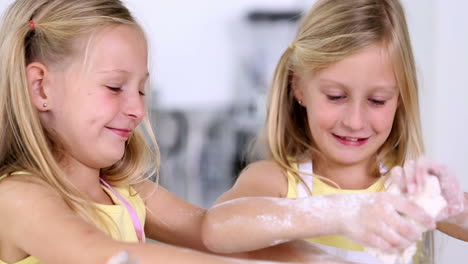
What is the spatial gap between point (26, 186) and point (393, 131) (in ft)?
2.24

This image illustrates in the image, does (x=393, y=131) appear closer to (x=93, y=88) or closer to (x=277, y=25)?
(x=93, y=88)

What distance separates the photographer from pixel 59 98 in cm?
91

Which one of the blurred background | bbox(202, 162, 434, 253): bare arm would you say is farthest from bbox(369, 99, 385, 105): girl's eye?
the blurred background

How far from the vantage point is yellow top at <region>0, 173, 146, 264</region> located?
957 millimetres

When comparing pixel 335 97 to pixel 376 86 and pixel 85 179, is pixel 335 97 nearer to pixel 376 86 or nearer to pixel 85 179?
pixel 376 86

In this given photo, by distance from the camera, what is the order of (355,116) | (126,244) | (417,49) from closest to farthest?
1. (126,244)
2. (355,116)
3. (417,49)

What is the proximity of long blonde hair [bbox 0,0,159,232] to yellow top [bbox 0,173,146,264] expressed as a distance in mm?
33

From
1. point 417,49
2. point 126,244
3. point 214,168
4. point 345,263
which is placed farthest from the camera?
point 214,168

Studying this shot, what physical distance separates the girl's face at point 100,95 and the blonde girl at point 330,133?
201 millimetres

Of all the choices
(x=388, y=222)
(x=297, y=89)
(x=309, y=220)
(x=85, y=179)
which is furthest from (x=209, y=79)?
(x=388, y=222)

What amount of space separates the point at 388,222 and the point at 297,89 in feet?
1.53

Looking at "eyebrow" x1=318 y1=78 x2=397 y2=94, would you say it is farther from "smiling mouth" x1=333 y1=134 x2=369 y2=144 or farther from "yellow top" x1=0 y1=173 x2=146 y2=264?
"yellow top" x1=0 y1=173 x2=146 y2=264

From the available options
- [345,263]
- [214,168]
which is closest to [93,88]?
[345,263]

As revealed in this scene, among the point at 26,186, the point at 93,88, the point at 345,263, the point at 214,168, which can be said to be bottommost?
the point at 214,168
